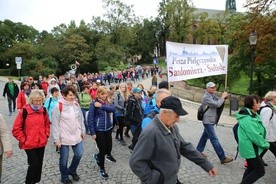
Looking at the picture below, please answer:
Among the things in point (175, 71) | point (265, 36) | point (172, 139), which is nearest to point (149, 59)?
point (265, 36)

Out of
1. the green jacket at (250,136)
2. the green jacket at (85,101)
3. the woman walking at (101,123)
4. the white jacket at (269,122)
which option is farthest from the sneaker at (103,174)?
the green jacket at (85,101)

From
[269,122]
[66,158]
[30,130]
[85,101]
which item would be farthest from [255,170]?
[85,101]

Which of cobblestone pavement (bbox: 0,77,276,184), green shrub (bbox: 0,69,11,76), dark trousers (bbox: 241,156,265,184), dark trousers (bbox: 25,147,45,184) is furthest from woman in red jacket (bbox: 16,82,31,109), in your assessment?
green shrub (bbox: 0,69,11,76)

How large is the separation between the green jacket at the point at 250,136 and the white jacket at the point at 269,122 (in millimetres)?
859

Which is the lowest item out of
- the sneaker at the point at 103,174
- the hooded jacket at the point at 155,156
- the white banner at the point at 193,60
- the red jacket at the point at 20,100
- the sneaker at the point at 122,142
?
the sneaker at the point at 122,142

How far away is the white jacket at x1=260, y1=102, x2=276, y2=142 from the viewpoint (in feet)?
18.6

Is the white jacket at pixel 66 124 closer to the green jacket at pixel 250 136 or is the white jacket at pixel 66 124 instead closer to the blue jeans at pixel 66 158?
the blue jeans at pixel 66 158

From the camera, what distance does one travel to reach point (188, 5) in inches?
2464

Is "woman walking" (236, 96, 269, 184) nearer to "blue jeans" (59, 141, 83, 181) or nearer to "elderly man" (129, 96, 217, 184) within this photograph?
"elderly man" (129, 96, 217, 184)

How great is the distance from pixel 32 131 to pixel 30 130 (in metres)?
0.04

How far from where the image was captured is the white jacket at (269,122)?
18.6 feet

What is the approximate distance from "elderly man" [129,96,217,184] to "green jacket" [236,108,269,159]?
2079mm

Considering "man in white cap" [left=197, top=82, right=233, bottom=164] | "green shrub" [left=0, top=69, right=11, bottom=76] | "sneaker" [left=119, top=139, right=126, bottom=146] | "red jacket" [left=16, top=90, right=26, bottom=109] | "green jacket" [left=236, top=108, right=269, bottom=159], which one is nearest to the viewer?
"green jacket" [left=236, top=108, right=269, bottom=159]

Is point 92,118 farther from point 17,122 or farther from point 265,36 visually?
point 265,36
